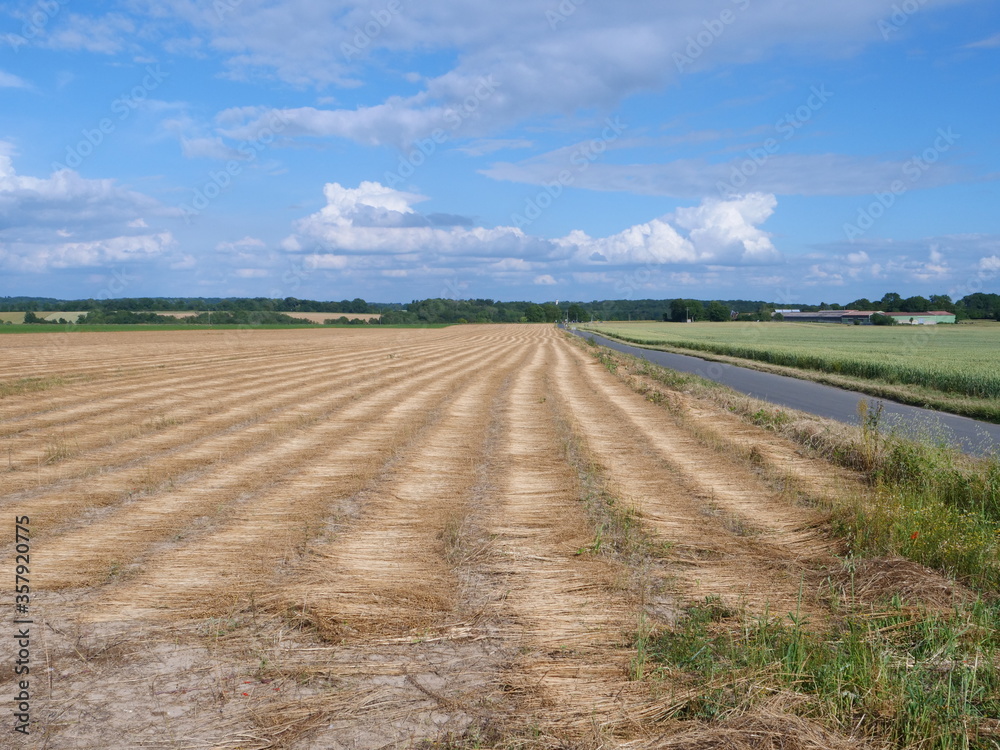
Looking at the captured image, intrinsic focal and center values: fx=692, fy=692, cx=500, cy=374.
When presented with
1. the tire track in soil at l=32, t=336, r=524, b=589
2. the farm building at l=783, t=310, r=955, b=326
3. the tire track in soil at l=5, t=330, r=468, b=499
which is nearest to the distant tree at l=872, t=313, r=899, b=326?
the farm building at l=783, t=310, r=955, b=326

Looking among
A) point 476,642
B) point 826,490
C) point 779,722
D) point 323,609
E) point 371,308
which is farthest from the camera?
point 371,308

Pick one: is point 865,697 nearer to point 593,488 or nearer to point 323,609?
point 323,609

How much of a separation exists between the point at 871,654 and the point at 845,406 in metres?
18.8

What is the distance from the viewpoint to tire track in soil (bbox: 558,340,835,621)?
5.88 metres

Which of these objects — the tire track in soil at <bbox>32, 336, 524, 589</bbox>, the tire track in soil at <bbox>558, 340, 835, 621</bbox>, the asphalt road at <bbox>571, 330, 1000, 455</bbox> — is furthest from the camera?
the asphalt road at <bbox>571, 330, 1000, 455</bbox>

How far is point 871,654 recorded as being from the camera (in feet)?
13.6

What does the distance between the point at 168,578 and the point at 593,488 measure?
533 centimetres

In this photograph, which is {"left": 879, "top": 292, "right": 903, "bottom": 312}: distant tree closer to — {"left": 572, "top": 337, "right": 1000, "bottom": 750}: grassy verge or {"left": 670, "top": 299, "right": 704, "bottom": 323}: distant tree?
{"left": 670, "top": 299, "right": 704, "bottom": 323}: distant tree

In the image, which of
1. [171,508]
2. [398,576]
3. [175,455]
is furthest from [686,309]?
[398,576]

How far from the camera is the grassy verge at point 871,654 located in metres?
3.64

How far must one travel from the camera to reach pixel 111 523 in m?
7.47

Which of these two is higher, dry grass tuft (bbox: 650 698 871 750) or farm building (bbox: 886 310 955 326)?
farm building (bbox: 886 310 955 326)

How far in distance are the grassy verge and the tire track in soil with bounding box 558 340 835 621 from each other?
0.34 m

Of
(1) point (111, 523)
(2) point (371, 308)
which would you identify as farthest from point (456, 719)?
(2) point (371, 308)
